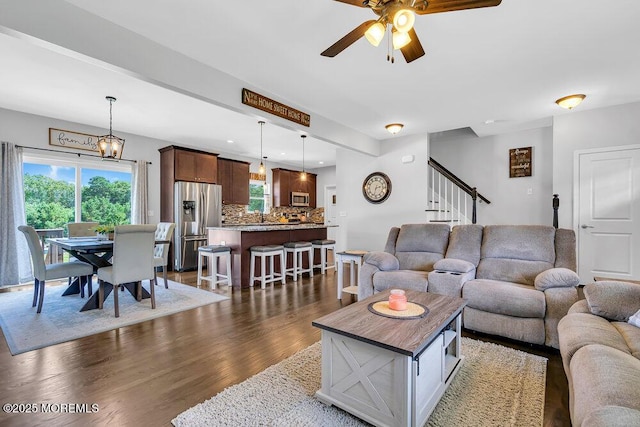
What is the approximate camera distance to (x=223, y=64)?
9.45 feet

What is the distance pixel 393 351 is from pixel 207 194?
5660mm

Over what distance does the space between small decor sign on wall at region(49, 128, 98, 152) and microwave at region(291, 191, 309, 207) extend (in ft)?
16.0

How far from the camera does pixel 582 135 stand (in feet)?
14.2

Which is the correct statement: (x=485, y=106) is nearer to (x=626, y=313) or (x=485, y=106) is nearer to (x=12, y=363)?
(x=626, y=313)

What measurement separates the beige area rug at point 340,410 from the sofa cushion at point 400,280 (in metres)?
0.89

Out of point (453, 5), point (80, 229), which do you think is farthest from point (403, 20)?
point (80, 229)

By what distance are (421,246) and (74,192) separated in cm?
573

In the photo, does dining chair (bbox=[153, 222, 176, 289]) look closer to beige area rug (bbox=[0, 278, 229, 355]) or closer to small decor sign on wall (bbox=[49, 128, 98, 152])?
beige area rug (bbox=[0, 278, 229, 355])

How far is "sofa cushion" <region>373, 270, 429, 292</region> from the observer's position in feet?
10.0

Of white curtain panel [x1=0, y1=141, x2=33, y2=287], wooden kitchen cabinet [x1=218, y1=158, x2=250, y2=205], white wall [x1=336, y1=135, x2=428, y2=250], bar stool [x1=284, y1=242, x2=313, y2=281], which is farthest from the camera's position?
wooden kitchen cabinet [x1=218, y1=158, x2=250, y2=205]

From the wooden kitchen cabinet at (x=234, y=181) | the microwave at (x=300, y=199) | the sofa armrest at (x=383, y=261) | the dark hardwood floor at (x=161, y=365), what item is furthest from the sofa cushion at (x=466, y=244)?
the microwave at (x=300, y=199)

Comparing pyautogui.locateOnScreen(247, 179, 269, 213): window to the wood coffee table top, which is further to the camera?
pyautogui.locateOnScreen(247, 179, 269, 213): window

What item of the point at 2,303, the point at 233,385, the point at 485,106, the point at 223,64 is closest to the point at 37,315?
the point at 2,303

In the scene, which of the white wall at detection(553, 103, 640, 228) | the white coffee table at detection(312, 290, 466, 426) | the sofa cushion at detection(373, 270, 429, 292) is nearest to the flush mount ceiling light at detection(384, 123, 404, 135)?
the white wall at detection(553, 103, 640, 228)
